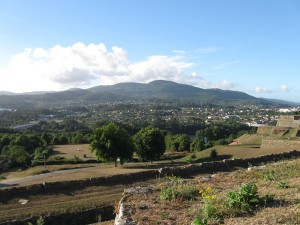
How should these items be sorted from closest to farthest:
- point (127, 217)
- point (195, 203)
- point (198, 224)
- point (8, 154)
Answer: point (198, 224) < point (127, 217) < point (195, 203) < point (8, 154)

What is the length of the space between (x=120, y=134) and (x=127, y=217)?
39.7 m

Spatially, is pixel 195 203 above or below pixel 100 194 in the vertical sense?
above

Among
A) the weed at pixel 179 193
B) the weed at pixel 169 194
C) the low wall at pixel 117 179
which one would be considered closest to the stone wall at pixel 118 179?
the low wall at pixel 117 179

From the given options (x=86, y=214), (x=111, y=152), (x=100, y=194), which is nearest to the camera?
(x=86, y=214)

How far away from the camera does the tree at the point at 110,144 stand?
4584 centimetres

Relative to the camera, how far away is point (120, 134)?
155 feet

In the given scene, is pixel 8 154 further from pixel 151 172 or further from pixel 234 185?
pixel 234 185

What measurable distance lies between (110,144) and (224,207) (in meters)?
38.3

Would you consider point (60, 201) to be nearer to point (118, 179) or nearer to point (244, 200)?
point (118, 179)

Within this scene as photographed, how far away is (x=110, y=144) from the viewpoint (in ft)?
148

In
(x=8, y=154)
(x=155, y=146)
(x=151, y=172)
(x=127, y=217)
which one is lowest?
(x=8, y=154)

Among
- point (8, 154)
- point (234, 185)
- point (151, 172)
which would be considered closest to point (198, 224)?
point (234, 185)

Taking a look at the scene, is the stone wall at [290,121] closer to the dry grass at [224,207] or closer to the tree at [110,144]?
the tree at [110,144]

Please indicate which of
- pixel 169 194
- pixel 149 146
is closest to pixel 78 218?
pixel 169 194
